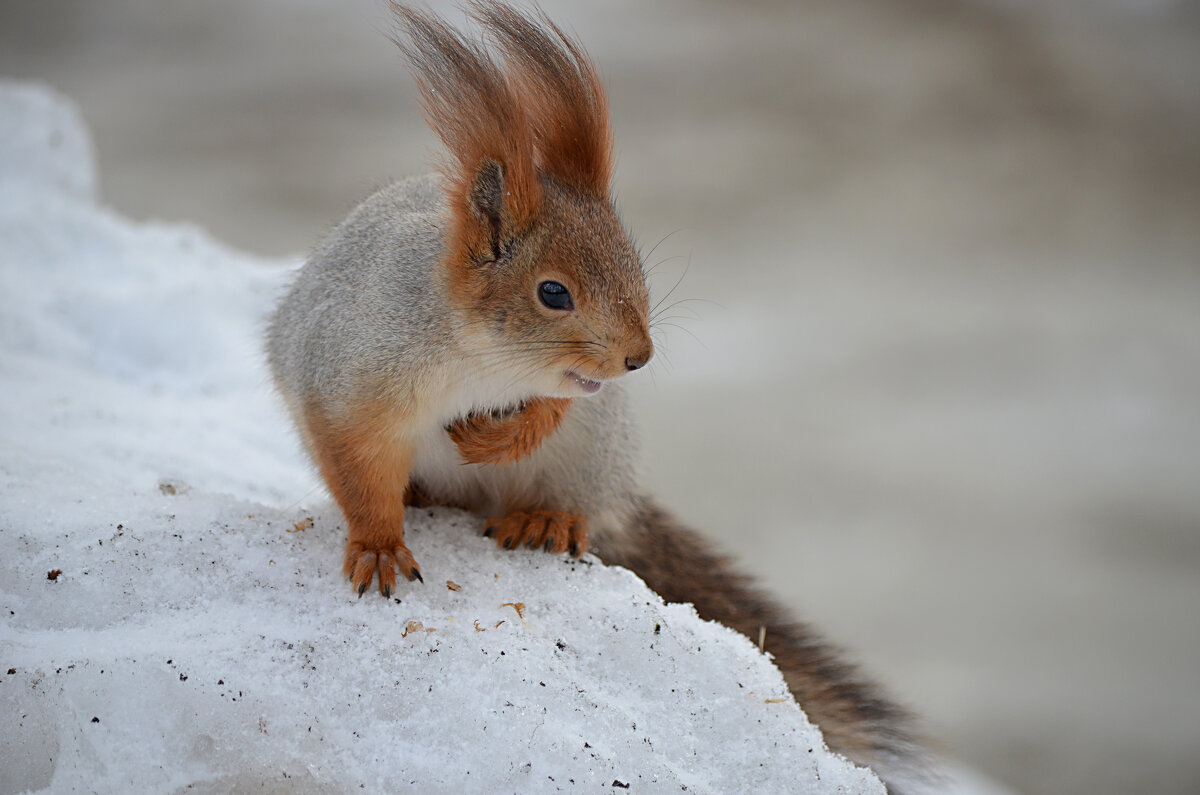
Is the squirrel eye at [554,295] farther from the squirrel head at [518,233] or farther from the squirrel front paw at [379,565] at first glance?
the squirrel front paw at [379,565]

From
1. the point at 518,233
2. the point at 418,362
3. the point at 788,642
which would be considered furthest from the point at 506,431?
the point at 788,642

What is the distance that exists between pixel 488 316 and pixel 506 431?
20cm

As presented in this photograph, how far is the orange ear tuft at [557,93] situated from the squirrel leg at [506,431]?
333 mm

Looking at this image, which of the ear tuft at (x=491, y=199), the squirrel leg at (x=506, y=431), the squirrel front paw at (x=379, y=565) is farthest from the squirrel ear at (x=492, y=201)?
the squirrel front paw at (x=379, y=565)

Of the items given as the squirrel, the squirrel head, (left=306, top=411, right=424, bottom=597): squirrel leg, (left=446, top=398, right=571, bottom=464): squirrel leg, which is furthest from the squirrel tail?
the squirrel head

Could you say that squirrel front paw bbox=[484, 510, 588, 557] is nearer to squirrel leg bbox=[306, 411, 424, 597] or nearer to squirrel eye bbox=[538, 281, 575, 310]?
squirrel leg bbox=[306, 411, 424, 597]

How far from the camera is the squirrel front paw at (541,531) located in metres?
1.57

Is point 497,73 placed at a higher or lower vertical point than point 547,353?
higher

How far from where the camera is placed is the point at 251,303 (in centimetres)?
292

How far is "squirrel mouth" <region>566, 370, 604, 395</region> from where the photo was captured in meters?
1.29

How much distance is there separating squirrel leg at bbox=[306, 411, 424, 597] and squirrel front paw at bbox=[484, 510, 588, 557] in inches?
8.1

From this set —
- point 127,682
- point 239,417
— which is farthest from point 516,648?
point 239,417

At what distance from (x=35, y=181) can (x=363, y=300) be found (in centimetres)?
241

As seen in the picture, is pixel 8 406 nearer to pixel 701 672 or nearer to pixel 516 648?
pixel 516 648
